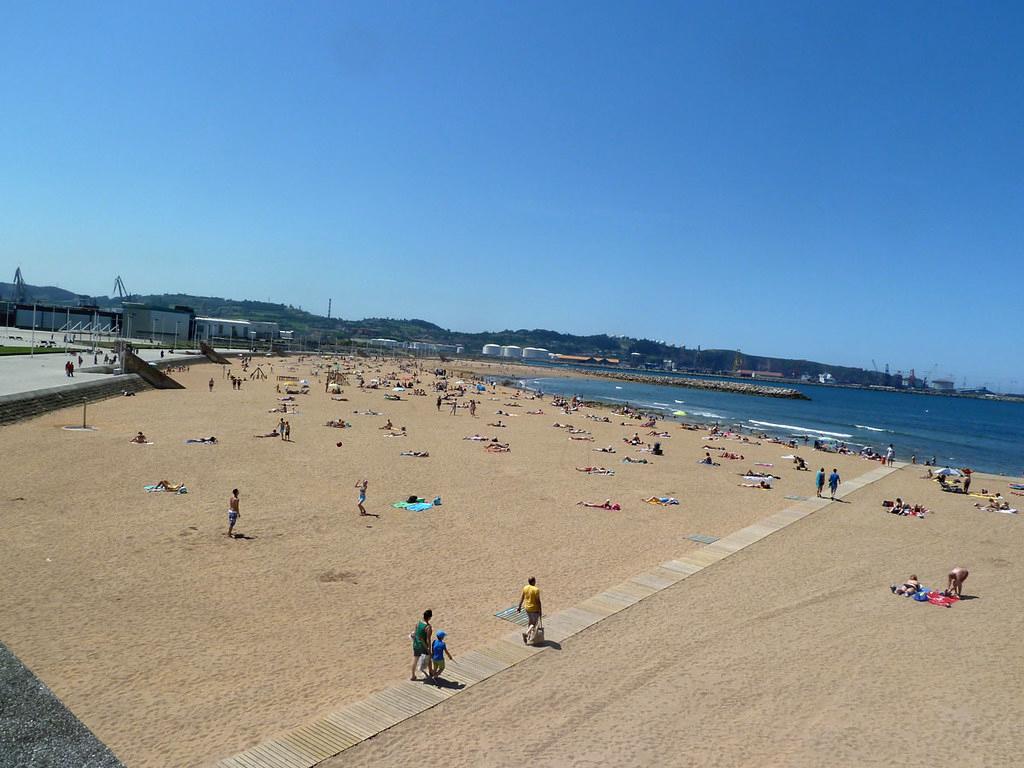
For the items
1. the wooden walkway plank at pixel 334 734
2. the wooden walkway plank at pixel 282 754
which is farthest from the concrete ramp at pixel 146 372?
the wooden walkway plank at pixel 282 754

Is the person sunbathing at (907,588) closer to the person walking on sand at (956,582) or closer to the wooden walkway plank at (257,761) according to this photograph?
the person walking on sand at (956,582)

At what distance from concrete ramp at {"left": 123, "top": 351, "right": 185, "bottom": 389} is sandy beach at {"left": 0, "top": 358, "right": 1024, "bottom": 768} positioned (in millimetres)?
20047

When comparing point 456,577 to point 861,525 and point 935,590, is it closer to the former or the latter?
point 935,590

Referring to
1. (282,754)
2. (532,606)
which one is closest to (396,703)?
(282,754)

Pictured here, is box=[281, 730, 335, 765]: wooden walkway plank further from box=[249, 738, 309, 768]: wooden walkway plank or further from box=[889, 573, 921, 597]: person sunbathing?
box=[889, 573, 921, 597]: person sunbathing

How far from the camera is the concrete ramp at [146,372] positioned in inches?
1599

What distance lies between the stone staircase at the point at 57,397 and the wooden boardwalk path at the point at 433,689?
73.5ft

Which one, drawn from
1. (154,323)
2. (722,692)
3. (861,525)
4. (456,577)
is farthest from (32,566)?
(154,323)

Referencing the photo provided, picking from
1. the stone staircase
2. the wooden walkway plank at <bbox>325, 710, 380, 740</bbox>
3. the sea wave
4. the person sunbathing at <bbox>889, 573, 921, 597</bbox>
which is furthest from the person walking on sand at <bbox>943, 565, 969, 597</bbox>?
the sea wave

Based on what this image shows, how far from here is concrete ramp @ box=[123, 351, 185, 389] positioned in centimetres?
4062

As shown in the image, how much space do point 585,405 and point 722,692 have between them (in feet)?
174

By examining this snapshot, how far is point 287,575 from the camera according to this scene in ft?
38.4

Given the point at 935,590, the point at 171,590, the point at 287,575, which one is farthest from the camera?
the point at 935,590

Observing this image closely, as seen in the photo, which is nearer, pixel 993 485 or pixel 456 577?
pixel 456 577
